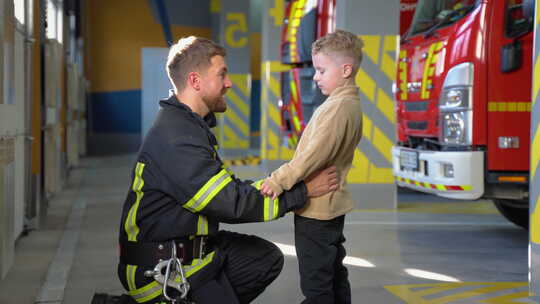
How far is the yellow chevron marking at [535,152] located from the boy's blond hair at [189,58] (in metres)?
2.01

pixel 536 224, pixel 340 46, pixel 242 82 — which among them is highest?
pixel 242 82

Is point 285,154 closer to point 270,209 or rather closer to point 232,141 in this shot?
A: point 232,141

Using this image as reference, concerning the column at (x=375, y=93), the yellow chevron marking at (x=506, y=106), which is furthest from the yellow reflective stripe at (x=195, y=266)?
the column at (x=375, y=93)

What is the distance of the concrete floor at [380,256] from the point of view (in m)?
4.55

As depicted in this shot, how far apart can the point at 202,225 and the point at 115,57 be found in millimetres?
19330

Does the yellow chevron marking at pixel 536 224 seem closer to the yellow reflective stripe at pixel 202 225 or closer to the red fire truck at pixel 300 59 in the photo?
the yellow reflective stripe at pixel 202 225

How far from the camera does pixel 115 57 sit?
21.5 meters

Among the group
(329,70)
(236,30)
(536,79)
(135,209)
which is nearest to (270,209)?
(135,209)

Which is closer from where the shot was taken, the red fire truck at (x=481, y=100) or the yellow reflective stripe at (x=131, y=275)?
the yellow reflective stripe at (x=131, y=275)

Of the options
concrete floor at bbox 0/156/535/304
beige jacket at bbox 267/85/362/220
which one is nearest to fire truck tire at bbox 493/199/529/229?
concrete floor at bbox 0/156/535/304

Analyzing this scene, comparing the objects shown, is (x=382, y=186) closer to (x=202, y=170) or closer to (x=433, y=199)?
(x=433, y=199)

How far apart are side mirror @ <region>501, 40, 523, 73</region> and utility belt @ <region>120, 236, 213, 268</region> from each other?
3042mm

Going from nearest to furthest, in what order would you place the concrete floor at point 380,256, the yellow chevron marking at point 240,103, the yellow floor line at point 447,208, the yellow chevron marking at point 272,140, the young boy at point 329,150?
1. the young boy at point 329,150
2. the concrete floor at point 380,256
3. the yellow floor line at point 447,208
4. the yellow chevron marking at point 272,140
5. the yellow chevron marking at point 240,103

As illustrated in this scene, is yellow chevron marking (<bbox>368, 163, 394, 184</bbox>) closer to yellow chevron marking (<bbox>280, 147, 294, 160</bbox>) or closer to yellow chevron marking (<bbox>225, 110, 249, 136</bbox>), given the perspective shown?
yellow chevron marking (<bbox>280, 147, 294, 160</bbox>)
